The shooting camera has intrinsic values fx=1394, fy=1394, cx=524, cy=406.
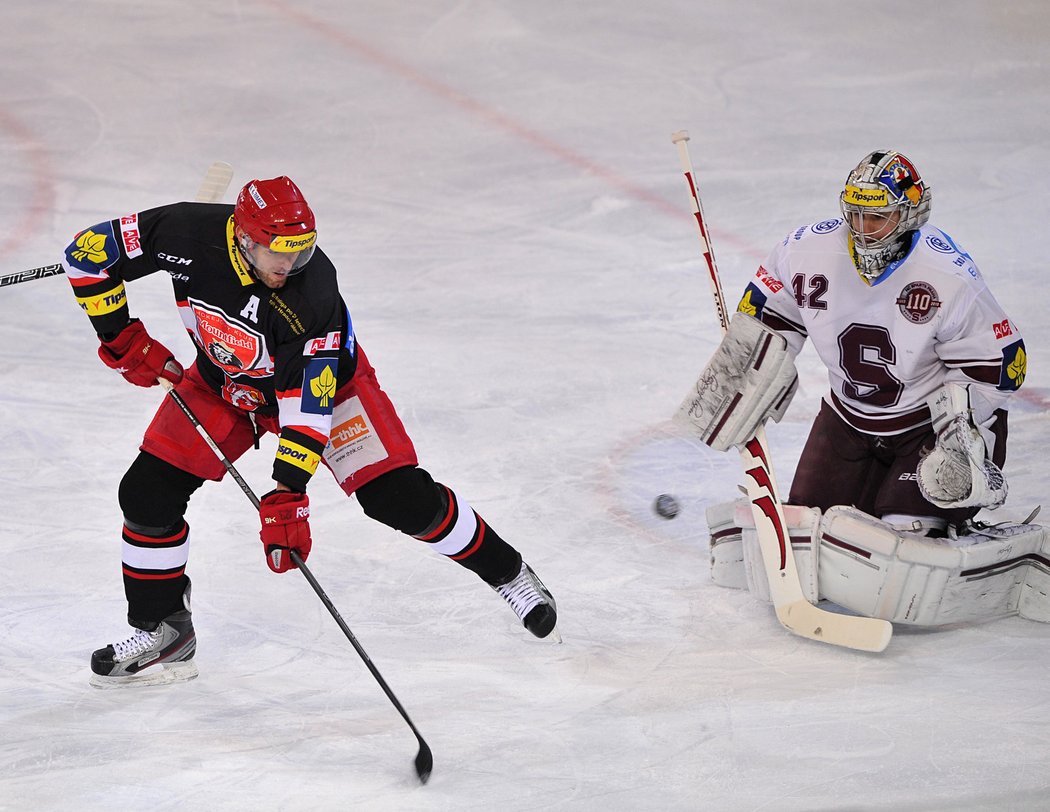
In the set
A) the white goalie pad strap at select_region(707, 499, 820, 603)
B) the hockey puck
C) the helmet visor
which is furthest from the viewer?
the hockey puck

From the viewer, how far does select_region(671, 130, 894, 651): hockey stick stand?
10.6 ft

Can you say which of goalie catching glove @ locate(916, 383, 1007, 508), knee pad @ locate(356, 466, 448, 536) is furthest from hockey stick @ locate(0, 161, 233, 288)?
goalie catching glove @ locate(916, 383, 1007, 508)

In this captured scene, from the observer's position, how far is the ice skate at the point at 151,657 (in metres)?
3.14

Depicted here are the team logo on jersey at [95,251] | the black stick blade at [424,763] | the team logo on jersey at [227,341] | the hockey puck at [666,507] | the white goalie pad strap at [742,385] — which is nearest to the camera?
the black stick blade at [424,763]

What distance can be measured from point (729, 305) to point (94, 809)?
3201 mm

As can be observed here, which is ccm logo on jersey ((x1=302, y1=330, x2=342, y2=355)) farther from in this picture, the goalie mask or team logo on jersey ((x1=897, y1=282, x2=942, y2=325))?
team logo on jersey ((x1=897, y1=282, x2=942, y2=325))

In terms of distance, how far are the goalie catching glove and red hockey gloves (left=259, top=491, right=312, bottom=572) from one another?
1.44 m

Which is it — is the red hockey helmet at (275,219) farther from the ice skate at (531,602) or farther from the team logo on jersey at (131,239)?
the ice skate at (531,602)

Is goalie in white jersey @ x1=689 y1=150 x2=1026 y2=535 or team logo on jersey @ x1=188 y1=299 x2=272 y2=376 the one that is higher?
goalie in white jersey @ x1=689 y1=150 x2=1026 y2=535

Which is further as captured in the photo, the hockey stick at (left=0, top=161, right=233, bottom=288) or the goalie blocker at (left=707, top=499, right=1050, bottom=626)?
the hockey stick at (left=0, top=161, right=233, bottom=288)

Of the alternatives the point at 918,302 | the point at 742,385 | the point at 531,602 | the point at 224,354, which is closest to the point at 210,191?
the point at 224,354

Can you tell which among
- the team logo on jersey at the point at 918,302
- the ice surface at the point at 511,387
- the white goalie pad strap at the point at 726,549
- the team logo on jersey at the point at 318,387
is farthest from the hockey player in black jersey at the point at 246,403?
the team logo on jersey at the point at 918,302

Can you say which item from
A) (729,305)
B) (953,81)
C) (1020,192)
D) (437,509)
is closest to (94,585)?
(437,509)

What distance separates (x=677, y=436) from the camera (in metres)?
4.45
